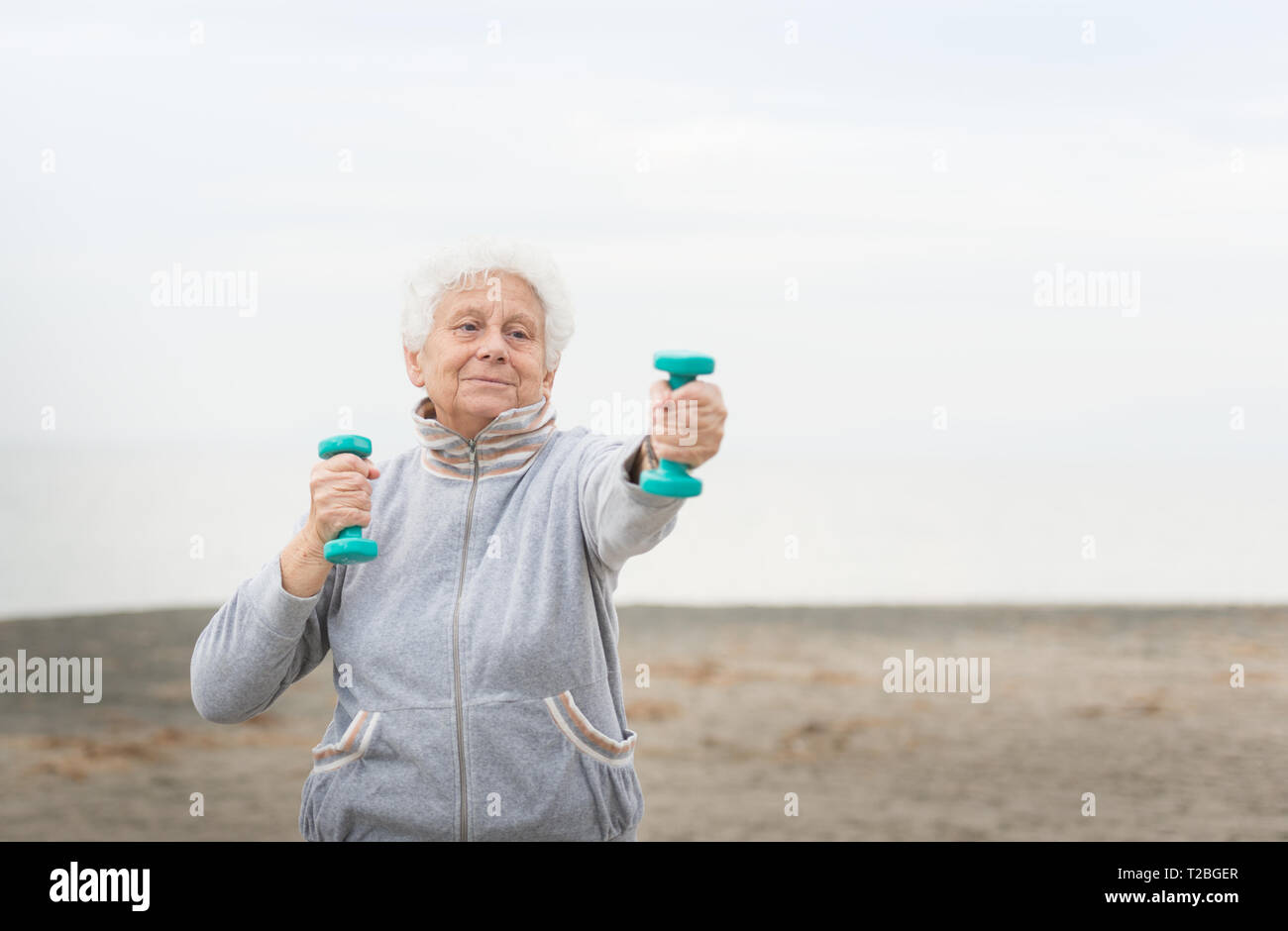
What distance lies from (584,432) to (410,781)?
0.64 metres

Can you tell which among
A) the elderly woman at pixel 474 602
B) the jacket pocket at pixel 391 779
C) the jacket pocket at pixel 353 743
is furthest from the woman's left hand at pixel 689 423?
the jacket pocket at pixel 353 743

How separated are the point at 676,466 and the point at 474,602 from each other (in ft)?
1.39

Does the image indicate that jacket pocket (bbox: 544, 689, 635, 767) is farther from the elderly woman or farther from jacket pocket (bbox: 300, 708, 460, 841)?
jacket pocket (bbox: 300, 708, 460, 841)

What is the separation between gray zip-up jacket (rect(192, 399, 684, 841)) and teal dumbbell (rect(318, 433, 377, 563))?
0.12m

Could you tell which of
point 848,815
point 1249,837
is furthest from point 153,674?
point 1249,837

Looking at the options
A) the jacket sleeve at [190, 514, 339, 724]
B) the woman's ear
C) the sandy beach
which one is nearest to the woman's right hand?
the jacket sleeve at [190, 514, 339, 724]

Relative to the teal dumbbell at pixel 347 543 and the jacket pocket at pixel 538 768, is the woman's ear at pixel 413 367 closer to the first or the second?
the teal dumbbell at pixel 347 543

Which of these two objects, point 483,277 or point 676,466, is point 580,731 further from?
point 483,277

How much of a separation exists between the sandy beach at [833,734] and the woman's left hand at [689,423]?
4.93 metres

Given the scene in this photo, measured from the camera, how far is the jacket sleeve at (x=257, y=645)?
6.91 feet

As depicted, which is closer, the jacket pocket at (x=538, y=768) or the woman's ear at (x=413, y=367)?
the jacket pocket at (x=538, y=768)

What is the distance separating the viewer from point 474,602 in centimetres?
205

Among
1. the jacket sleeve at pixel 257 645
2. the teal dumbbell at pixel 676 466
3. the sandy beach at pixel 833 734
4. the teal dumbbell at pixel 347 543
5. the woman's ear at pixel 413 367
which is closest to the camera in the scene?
the teal dumbbell at pixel 676 466

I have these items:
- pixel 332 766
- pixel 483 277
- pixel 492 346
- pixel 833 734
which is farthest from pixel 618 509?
pixel 833 734
